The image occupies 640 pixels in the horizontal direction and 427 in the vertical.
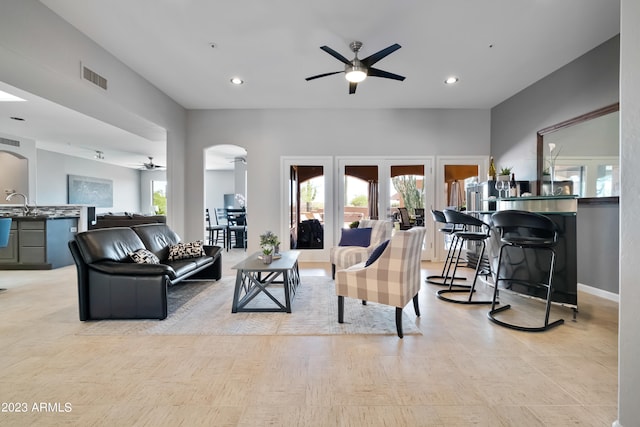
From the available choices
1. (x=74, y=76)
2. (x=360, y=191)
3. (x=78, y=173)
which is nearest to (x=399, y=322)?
(x=360, y=191)

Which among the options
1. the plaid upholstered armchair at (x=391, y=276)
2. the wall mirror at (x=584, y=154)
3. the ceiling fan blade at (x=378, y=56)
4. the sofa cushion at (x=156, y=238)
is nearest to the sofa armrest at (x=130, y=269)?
the sofa cushion at (x=156, y=238)

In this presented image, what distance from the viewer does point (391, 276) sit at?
8.14 feet

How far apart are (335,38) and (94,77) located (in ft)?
9.40

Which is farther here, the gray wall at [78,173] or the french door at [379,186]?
the gray wall at [78,173]

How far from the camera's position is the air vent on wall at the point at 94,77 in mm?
3395

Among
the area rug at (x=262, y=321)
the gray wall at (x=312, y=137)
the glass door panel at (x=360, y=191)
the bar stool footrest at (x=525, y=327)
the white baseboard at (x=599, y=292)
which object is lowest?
the area rug at (x=262, y=321)

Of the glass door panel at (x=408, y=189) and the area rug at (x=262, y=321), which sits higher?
the glass door panel at (x=408, y=189)

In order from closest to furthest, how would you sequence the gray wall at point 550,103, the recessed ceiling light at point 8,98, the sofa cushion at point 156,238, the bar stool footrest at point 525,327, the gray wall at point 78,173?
the bar stool footrest at point 525,327 < the gray wall at point 550,103 < the sofa cushion at point 156,238 < the recessed ceiling light at point 8,98 < the gray wall at point 78,173

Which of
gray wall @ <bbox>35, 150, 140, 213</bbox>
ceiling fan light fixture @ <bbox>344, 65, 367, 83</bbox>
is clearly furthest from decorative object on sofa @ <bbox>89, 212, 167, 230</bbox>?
ceiling fan light fixture @ <bbox>344, 65, 367, 83</bbox>

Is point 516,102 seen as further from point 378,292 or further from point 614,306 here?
point 378,292

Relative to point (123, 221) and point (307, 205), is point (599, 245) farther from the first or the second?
point (123, 221)

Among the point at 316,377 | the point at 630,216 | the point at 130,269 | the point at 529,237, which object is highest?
the point at 630,216

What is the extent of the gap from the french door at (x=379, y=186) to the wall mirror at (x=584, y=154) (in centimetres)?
188

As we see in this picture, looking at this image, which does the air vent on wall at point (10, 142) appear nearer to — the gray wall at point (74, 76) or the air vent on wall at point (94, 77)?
the gray wall at point (74, 76)
